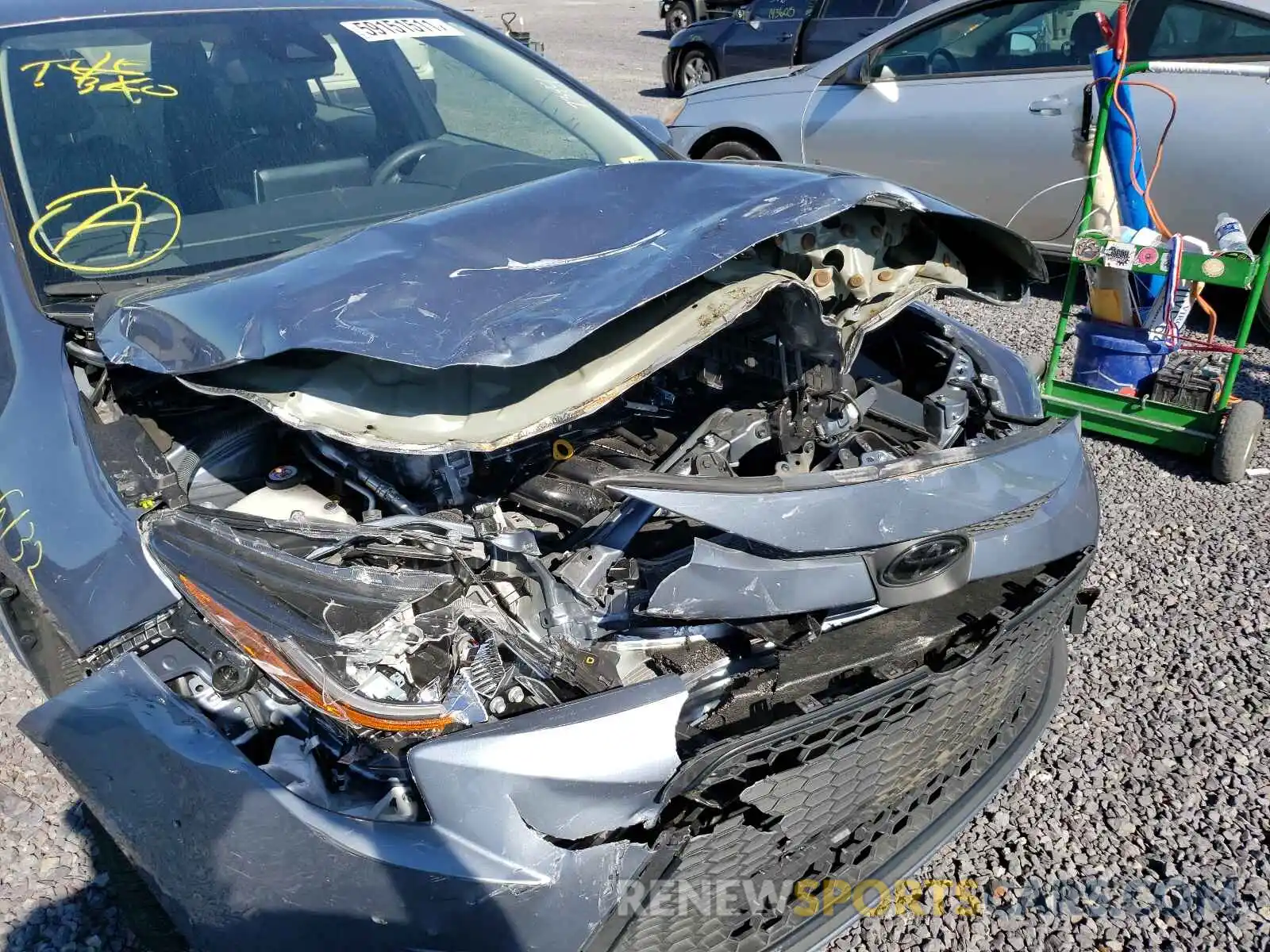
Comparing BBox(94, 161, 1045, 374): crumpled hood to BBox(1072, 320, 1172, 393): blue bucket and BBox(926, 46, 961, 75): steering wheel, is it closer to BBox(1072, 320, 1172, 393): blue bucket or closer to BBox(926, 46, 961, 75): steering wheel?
BBox(1072, 320, 1172, 393): blue bucket

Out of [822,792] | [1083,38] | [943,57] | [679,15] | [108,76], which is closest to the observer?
[822,792]

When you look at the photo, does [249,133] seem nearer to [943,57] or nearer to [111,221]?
[111,221]

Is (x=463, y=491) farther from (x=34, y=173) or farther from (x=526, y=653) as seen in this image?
(x=34, y=173)

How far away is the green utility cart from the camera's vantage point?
361cm

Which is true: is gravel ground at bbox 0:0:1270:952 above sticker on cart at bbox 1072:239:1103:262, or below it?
below

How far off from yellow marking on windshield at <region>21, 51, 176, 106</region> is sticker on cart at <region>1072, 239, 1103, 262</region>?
3334 millimetres

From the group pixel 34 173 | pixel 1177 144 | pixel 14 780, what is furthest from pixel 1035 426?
pixel 1177 144

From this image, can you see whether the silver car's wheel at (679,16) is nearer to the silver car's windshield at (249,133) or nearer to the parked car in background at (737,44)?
the parked car in background at (737,44)

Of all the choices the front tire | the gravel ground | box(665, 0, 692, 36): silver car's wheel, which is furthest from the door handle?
box(665, 0, 692, 36): silver car's wheel

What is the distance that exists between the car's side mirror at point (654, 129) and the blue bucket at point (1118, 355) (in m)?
2.05

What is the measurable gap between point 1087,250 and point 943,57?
2216 millimetres

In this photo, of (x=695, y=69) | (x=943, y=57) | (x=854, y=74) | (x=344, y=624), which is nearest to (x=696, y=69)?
(x=695, y=69)

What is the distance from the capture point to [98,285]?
2324 millimetres

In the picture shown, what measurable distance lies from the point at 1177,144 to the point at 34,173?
16.2 feet
